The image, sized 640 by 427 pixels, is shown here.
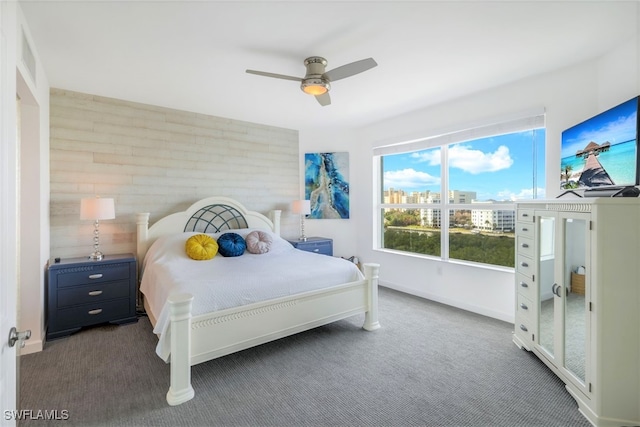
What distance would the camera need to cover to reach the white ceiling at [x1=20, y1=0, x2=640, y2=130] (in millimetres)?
2082

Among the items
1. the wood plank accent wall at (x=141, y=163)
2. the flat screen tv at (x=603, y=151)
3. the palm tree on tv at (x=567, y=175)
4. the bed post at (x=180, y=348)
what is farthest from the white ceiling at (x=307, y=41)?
the bed post at (x=180, y=348)

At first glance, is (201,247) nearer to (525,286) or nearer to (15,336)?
(15,336)

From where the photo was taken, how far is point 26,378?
2299mm

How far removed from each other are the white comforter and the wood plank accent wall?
711 millimetres

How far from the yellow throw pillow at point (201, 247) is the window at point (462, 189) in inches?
111

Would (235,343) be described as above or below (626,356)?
below

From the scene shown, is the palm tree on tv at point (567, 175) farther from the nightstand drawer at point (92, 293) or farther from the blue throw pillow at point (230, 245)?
the nightstand drawer at point (92, 293)

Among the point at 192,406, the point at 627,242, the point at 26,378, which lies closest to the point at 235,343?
the point at 192,406

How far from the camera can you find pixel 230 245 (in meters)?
3.68

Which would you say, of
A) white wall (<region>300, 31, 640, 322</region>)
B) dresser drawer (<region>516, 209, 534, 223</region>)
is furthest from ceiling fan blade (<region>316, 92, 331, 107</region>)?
dresser drawer (<region>516, 209, 534, 223</region>)

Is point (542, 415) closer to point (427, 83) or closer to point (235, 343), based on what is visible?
point (235, 343)

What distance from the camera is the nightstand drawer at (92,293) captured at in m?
3.04

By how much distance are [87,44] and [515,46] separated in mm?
3566

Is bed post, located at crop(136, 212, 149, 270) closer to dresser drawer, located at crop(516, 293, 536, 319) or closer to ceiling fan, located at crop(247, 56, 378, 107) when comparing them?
ceiling fan, located at crop(247, 56, 378, 107)
